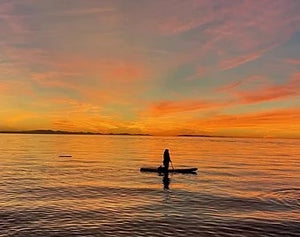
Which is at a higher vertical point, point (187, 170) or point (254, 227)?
point (187, 170)

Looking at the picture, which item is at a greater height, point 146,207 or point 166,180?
point 166,180

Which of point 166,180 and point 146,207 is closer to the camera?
point 146,207

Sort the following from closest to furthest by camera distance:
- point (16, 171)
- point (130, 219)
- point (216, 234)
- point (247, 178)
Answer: point (216, 234) < point (130, 219) < point (247, 178) < point (16, 171)

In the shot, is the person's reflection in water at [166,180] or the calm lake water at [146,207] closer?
the calm lake water at [146,207]

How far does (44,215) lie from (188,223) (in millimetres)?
9406

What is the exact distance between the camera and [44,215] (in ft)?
78.6

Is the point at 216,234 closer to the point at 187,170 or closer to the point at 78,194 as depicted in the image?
the point at 78,194

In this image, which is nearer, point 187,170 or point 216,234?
point 216,234

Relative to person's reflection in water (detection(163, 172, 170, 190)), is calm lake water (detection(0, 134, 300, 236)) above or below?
below

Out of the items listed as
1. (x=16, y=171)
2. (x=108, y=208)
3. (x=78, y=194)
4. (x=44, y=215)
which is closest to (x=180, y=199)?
(x=108, y=208)

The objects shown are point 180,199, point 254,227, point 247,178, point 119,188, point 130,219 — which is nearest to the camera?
point 254,227

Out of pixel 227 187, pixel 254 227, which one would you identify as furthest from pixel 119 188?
pixel 254 227

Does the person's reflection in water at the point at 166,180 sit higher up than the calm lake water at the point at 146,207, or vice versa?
the person's reflection in water at the point at 166,180

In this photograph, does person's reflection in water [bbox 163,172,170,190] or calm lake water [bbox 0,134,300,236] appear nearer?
calm lake water [bbox 0,134,300,236]
